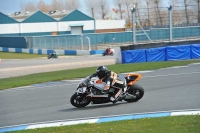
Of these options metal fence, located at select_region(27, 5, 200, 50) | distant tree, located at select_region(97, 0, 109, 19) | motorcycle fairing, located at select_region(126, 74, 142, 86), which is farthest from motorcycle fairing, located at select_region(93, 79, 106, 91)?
distant tree, located at select_region(97, 0, 109, 19)

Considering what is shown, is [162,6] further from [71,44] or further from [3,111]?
[71,44]

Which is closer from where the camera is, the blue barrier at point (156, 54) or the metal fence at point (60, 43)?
the blue barrier at point (156, 54)

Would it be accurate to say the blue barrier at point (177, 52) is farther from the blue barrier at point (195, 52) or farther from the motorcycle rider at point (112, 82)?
the motorcycle rider at point (112, 82)

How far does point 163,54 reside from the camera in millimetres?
30438

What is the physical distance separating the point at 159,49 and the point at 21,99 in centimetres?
1654

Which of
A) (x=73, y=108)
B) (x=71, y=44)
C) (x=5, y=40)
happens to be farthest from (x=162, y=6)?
(x=5, y=40)

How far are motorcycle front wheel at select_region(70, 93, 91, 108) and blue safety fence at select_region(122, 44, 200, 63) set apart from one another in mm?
17470

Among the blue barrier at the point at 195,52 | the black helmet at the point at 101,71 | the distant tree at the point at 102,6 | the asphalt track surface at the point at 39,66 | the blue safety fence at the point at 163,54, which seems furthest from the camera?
the distant tree at the point at 102,6

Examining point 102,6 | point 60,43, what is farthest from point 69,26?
point 60,43

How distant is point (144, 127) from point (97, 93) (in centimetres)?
434

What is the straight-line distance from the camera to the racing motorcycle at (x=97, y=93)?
40.3 ft

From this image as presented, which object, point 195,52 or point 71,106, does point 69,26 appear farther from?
point 71,106

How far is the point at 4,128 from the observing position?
33.8 ft

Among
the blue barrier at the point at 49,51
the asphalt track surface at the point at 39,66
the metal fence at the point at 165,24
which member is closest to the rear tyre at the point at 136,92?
the asphalt track surface at the point at 39,66
